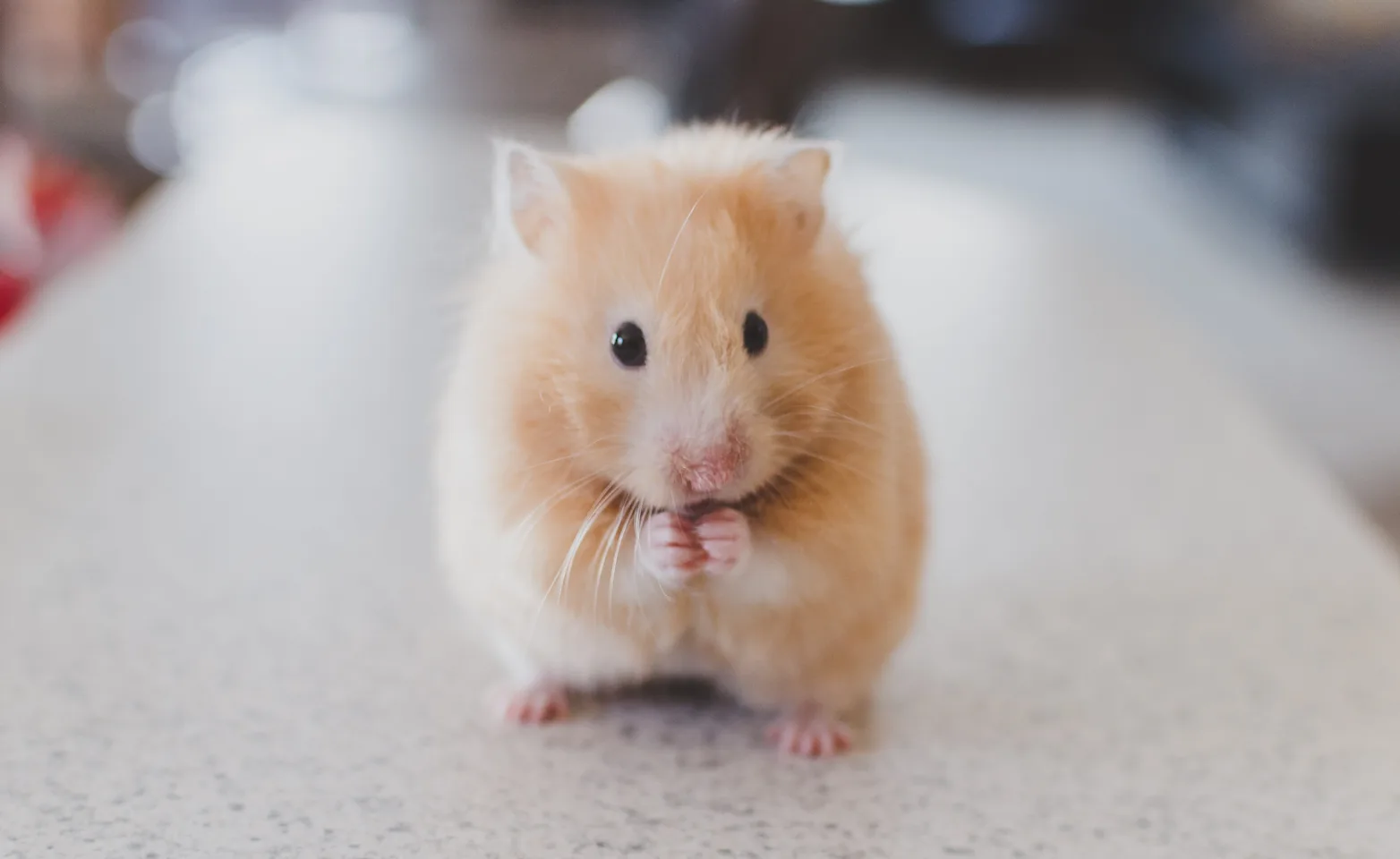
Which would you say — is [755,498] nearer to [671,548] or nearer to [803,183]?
[671,548]

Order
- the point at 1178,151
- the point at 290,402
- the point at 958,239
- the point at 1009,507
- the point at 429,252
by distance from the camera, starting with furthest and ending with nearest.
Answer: the point at 1178,151, the point at 958,239, the point at 429,252, the point at 290,402, the point at 1009,507

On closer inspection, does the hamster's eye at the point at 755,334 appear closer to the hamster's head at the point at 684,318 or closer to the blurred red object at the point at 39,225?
the hamster's head at the point at 684,318

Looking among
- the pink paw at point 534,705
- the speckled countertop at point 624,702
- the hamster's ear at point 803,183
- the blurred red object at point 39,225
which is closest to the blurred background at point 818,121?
the blurred red object at point 39,225

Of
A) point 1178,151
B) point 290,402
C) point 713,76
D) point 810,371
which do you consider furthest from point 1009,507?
point 1178,151

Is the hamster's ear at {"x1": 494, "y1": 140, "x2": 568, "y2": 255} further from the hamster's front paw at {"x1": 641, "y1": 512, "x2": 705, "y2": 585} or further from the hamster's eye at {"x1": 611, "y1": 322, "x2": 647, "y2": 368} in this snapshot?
the hamster's front paw at {"x1": 641, "y1": 512, "x2": 705, "y2": 585}

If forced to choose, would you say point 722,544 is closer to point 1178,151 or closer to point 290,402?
point 290,402

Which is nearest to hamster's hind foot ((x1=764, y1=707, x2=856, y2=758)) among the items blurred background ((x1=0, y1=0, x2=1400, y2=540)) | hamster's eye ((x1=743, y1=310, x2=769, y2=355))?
hamster's eye ((x1=743, y1=310, x2=769, y2=355))
